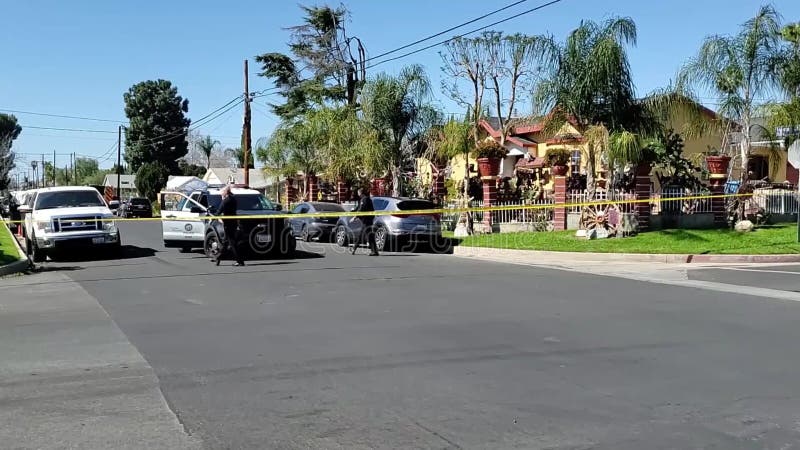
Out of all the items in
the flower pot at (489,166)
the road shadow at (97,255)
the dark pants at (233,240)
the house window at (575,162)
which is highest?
→ the house window at (575,162)

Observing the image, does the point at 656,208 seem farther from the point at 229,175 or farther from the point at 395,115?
the point at 229,175

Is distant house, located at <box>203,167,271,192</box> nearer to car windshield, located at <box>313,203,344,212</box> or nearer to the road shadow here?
car windshield, located at <box>313,203,344,212</box>

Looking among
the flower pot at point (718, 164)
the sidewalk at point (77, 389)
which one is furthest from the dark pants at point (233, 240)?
the flower pot at point (718, 164)

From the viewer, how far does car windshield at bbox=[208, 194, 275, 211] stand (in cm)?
1947

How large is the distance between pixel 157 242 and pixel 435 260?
11.6 meters

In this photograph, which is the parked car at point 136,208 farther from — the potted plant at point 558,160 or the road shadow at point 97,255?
the potted plant at point 558,160

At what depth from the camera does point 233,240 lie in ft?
55.1

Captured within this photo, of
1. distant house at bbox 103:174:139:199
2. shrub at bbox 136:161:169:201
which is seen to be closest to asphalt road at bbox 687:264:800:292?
shrub at bbox 136:161:169:201

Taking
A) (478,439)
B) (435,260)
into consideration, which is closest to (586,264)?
(435,260)

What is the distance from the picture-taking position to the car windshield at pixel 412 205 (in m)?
21.3

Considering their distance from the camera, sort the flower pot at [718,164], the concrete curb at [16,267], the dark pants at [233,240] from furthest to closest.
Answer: the flower pot at [718,164] < the dark pants at [233,240] < the concrete curb at [16,267]

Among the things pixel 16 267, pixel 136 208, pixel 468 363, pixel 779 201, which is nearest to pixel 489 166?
pixel 779 201

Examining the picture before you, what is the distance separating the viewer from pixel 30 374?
6.93m

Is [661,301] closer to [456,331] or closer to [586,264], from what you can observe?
[456,331]
